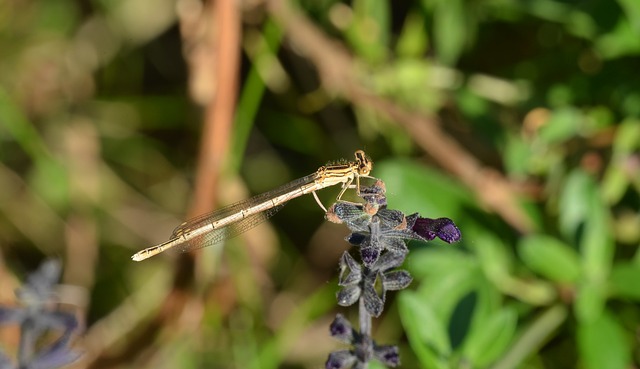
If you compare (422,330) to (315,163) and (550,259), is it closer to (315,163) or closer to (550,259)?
(550,259)

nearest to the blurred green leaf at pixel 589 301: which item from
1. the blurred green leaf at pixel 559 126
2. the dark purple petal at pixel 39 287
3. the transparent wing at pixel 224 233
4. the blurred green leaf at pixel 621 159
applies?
the blurred green leaf at pixel 621 159

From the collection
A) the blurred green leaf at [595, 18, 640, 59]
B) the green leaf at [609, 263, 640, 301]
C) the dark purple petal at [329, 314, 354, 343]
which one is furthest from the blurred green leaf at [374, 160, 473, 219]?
the dark purple petal at [329, 314, 354, 343]

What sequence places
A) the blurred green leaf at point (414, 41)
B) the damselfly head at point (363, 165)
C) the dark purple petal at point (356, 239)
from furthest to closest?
the blurred green leaf at point (414, 41) < the damselfly head at point (363, 165) < the dark purple petal at point (356, 239)

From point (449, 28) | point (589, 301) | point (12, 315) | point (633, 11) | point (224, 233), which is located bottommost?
point (589, 301)

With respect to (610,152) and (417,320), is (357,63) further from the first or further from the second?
(417,320)

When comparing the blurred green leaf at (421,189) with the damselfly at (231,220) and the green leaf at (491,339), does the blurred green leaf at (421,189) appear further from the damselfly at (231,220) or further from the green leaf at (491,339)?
the green leaf at (491,339)

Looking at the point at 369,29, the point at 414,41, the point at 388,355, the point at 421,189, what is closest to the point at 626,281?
the point at 421,189

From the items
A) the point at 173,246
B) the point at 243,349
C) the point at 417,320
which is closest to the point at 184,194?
the point at 243,349
